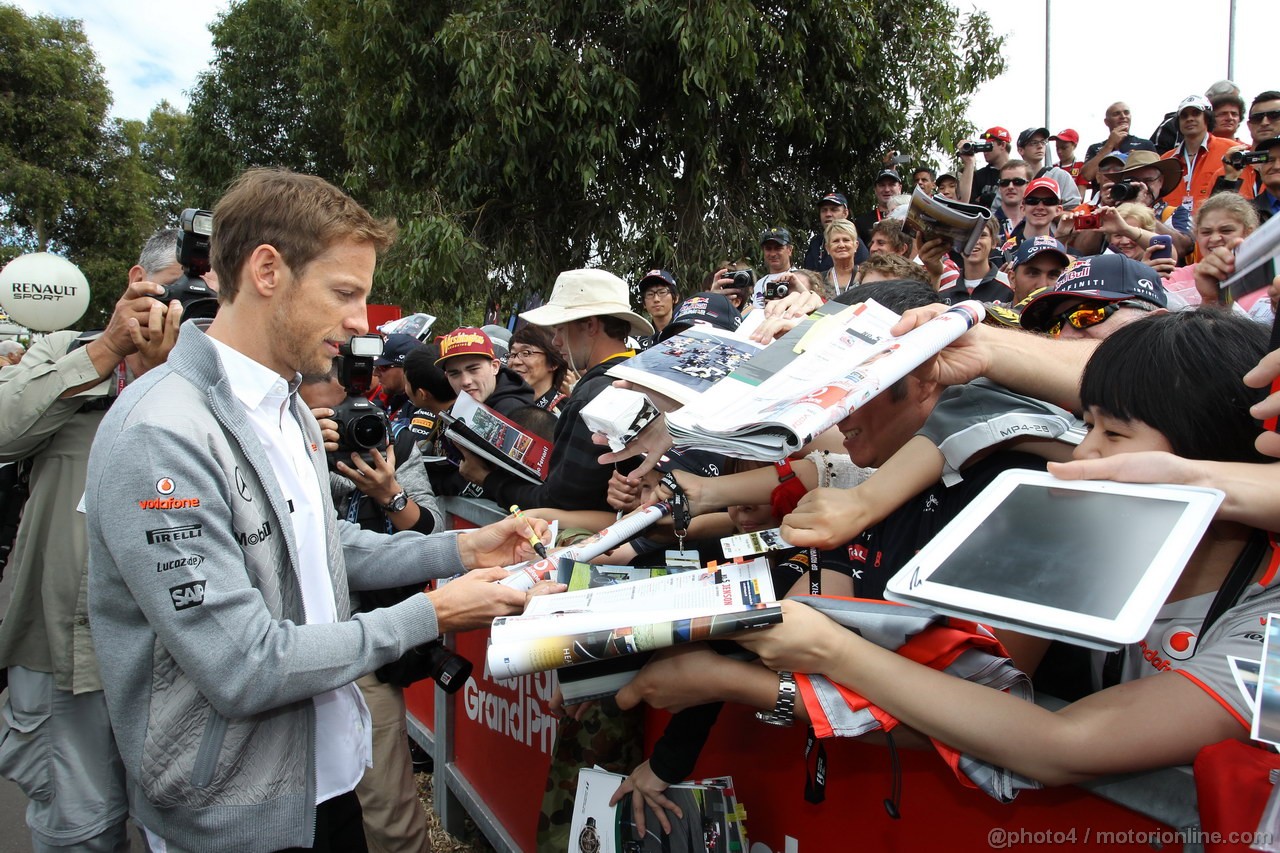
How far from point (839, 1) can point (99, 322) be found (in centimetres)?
3155

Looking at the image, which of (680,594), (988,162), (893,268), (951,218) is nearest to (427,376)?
(893,268)

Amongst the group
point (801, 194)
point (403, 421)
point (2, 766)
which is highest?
point (801, 194)

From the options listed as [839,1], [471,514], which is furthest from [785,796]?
[839,1]

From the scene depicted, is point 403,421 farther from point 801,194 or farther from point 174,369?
point 801,194

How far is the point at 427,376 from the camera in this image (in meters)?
4.65

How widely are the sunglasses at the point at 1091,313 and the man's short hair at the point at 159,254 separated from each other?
3374mm

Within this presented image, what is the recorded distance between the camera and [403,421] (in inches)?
201

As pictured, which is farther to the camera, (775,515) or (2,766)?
(2,766)

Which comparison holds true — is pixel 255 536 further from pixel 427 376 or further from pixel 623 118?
pixel 623 118

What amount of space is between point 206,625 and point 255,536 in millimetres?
216

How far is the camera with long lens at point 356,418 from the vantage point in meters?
3.22

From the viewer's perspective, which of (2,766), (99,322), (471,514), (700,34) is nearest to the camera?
(2,766)

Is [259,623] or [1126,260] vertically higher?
[1126,260]

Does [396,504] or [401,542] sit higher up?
[401,542]
